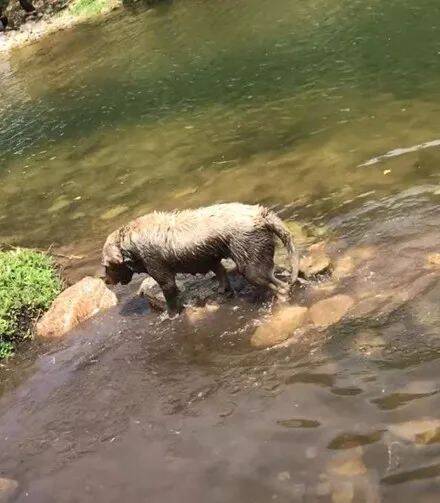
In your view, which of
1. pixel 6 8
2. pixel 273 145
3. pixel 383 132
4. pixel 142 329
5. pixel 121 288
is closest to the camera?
pixel 142 329

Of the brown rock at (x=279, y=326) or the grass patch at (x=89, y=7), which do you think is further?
the grass patch at (x=89, y=7)

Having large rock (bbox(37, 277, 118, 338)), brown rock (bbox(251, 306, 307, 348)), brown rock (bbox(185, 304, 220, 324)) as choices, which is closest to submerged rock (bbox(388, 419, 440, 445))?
brown rock (bbox(251, 306, 307, 348))

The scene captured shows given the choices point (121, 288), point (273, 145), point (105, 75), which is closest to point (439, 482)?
point (121, 288)

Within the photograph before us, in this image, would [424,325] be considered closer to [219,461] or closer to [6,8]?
[219,461]

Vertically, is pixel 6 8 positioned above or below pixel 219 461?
above

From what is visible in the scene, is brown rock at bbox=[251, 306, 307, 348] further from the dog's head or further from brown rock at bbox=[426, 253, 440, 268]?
the dog's head

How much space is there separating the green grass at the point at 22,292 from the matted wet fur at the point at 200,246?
164 centimetres

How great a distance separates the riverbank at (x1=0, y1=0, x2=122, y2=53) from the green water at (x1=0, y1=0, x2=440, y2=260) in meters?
18.6

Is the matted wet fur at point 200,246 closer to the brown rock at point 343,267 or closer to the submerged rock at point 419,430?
the brown rock at point 343,267

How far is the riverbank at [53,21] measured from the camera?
46875 millimetres

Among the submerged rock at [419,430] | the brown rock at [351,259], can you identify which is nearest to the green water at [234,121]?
the brown rock at [351,259]

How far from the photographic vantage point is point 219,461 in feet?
20.1

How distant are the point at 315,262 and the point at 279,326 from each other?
58.2 inches

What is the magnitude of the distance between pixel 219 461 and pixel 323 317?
241 cm
